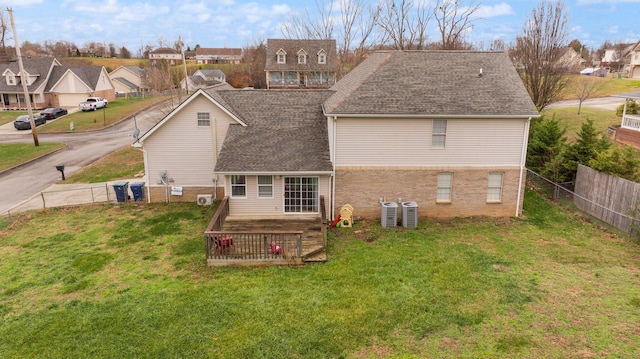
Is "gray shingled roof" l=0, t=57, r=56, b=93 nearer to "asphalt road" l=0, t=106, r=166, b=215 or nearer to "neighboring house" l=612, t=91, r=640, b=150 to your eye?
"asphalt road" l=0, t=106, r=166, b=215

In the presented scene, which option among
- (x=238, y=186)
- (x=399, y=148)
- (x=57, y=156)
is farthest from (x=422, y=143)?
(x=57, y=156)

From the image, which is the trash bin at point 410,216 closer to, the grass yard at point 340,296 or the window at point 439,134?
the grass yard at point 340,296

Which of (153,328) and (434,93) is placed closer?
(153,328)

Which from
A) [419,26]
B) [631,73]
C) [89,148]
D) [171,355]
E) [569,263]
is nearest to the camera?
[171,355]

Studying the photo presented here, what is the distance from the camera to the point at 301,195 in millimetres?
19406

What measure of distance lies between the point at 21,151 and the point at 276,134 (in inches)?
1057

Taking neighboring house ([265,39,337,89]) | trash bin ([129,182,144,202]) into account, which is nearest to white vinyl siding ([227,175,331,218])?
trash bin ([129,182,144,202])

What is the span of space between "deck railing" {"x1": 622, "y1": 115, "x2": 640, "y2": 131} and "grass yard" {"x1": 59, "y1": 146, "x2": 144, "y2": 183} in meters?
34.9

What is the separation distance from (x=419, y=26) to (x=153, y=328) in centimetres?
4334

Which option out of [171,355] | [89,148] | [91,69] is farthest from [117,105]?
[171,355]

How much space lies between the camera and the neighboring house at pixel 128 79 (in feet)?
255

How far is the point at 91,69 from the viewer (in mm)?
63000

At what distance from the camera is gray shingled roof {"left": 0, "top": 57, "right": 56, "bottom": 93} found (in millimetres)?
57250

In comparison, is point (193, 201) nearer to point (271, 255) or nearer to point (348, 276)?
point (271, 255)
